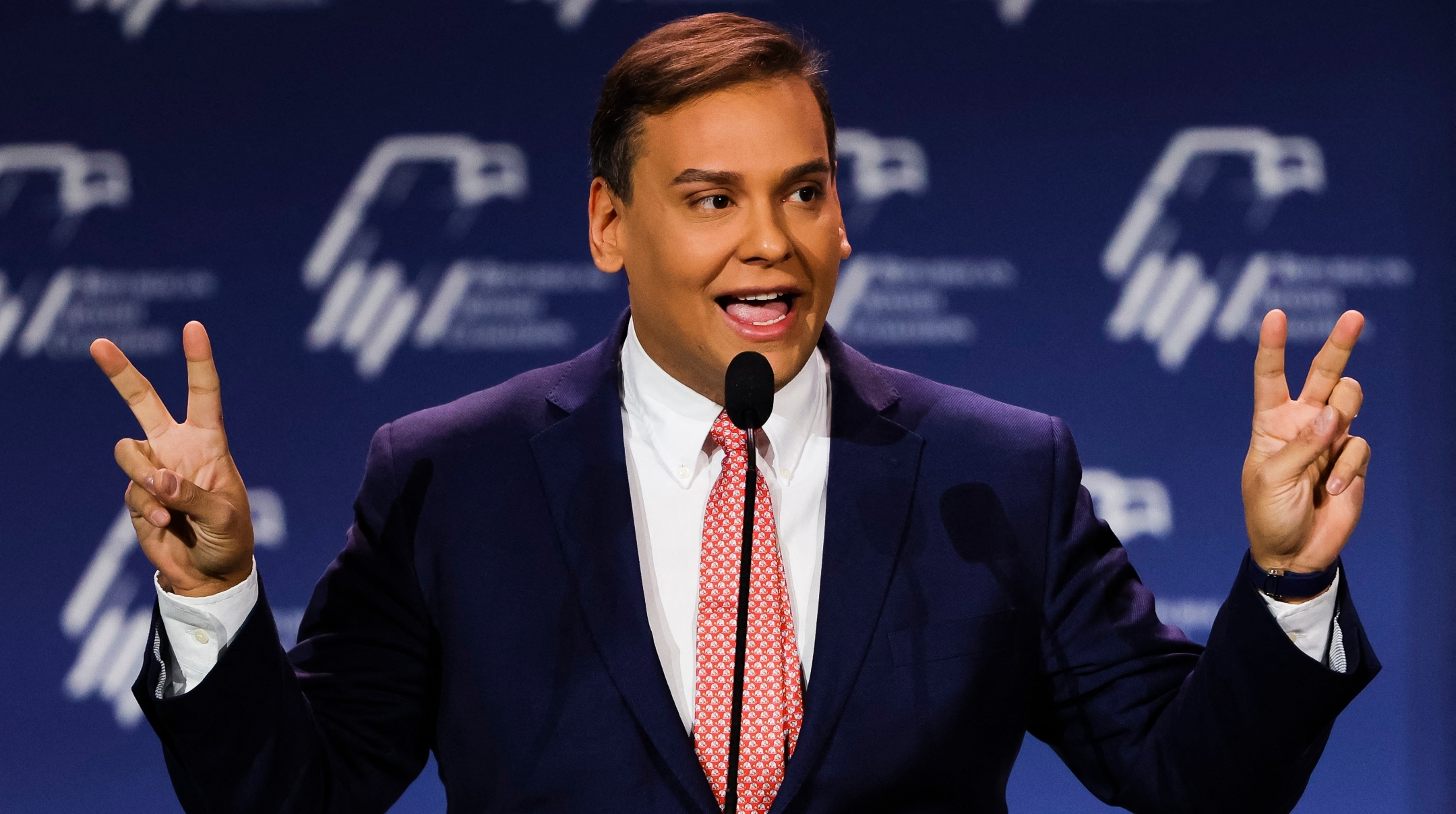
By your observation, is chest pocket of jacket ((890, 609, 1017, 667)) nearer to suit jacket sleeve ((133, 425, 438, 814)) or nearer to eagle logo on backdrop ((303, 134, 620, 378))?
suit jacket sleeve ((133, 425, 438, 814))

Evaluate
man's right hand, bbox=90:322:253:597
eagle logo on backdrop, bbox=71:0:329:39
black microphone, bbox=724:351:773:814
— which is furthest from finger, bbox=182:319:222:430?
eagle logo on backdrop, bbox=71:0:329:39

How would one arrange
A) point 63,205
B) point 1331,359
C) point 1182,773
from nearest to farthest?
1. point 1331,359
2. point 1182,773
3. point 63,205

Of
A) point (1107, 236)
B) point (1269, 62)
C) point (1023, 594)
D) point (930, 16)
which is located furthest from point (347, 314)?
point (1269, 62)

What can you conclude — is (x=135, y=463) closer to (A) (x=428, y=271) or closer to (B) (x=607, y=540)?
(B) (x=607, y=540)

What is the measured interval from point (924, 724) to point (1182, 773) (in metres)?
0.30

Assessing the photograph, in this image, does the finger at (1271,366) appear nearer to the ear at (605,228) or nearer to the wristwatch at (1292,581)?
the wristwatch at (1292,581)

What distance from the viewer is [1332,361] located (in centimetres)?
152

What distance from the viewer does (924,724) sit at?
1.69 metres

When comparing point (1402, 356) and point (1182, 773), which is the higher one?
point (1402, 356)

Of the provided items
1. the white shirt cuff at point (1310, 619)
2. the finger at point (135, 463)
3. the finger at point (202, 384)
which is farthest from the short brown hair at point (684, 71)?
the white shirt cuff at point (1310, 619)

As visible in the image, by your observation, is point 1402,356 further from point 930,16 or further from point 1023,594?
point 1023,594

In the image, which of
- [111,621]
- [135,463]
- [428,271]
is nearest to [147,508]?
[135,463]

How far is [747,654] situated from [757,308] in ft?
1.38

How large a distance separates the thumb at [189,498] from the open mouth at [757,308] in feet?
2.06
